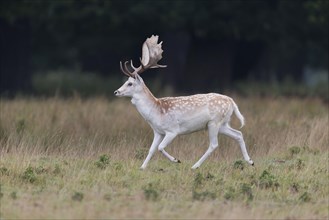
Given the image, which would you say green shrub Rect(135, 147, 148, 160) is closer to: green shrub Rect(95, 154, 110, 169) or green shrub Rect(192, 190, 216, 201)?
green shrub Rect(95, 154, 110, 169)

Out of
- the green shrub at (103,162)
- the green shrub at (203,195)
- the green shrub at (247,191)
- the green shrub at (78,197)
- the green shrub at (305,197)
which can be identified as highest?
the green shrub at (78,197)

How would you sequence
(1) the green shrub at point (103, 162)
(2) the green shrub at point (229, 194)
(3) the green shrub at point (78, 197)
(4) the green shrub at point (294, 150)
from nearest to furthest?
(3) the green shrub at point (78, 197) < (2) the green shrub at point (229, 194) < (1) the green shrub at point (103, 162) < (4) the green shrub at point (294, 150)

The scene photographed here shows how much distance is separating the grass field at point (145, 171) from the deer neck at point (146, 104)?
0.64 m

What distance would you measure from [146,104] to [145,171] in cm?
102

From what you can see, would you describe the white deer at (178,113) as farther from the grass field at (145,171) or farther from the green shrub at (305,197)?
the green shrub at (305,197)

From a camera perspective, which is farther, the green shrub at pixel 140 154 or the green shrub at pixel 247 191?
the green shrub at pixel 140 154

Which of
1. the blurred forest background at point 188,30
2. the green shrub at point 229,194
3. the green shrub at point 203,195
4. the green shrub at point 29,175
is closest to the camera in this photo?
the green shrub at point 203,195

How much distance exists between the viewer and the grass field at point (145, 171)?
1062cm

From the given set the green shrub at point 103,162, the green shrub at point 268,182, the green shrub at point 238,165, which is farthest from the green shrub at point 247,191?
the green shrub at point 103,162

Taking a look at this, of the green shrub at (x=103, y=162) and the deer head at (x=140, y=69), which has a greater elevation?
the deer head at (x=140, y=69)

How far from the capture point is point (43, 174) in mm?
12336

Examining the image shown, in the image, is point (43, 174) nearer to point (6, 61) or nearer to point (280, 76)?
point (6, 61)

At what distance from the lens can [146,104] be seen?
13391 millimetres

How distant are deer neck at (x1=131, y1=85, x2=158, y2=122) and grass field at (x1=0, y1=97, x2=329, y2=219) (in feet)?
2.09
